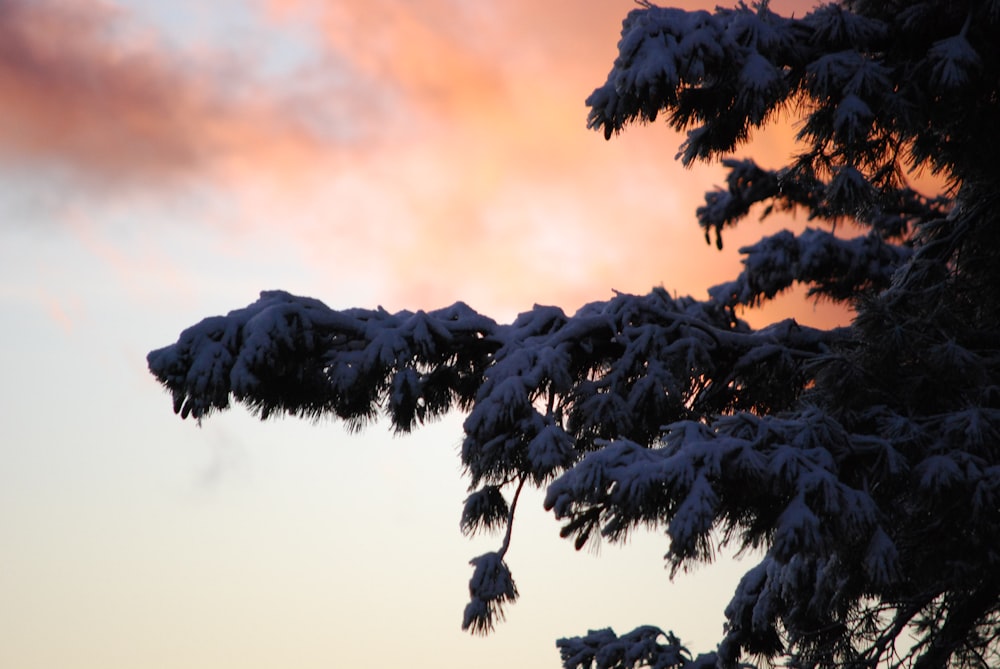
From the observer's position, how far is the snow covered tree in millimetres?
4736

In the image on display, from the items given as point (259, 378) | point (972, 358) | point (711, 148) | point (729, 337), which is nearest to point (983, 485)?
point (972, 358)

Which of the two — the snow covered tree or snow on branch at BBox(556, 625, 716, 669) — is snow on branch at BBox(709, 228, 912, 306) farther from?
snow on branch at BBox(556, 625, 716, 669)

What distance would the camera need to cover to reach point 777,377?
A: 6.57 metres

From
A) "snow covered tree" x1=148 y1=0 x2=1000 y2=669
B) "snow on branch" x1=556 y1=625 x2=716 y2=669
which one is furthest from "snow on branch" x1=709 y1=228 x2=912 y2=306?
"snow on branch" x1=556 y1=625 x2=716 y2=669

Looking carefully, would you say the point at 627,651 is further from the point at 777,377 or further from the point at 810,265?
the point at 810,265

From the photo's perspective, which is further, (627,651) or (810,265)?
(810,265)

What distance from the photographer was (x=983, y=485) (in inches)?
201

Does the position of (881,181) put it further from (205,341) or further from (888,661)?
(205,341)

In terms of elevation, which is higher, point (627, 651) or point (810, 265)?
point (810, 265)

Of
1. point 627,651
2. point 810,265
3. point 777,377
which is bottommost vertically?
point 627,651

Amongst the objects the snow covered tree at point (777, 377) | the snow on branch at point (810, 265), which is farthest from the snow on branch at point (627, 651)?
the snow on branch at point (810, 265)

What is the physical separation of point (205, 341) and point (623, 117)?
97.1 inches

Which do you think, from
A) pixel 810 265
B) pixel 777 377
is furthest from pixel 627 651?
pixel 810 265

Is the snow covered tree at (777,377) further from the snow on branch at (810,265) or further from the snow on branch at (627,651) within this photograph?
the snow on branch at (810,265)
